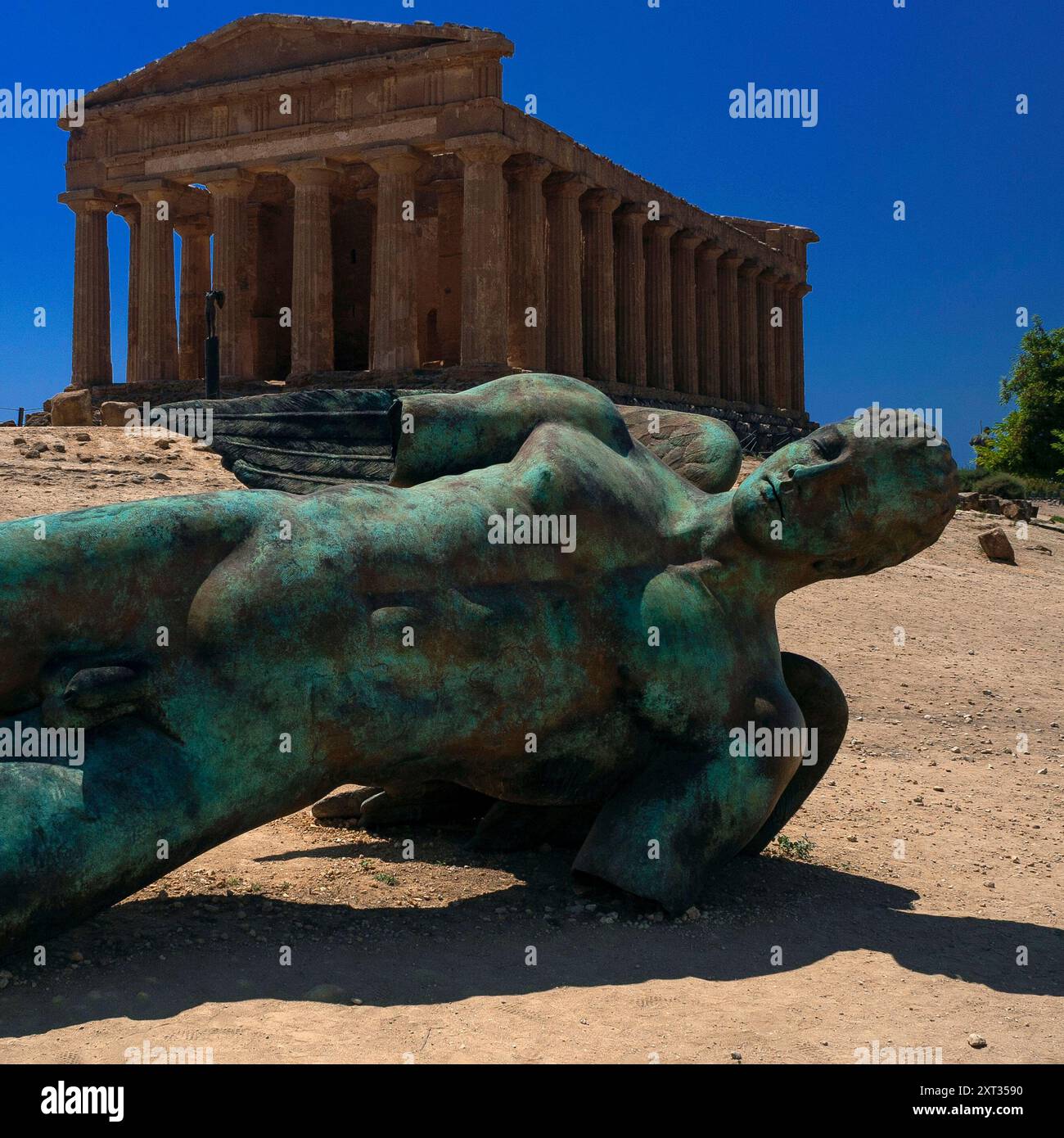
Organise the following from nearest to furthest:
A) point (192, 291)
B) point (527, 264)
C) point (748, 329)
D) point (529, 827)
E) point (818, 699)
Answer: point (818, 699), point (529, 827), point (527, 264), point (192, 291), point (748, 329)

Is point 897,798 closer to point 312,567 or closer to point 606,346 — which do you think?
point 312,567

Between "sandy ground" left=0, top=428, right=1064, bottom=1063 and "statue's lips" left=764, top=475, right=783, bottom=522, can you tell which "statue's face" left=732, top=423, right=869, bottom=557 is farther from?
"sandy ground" left=0, top=428, right=1064, bottom=1063

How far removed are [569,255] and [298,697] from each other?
30.0m

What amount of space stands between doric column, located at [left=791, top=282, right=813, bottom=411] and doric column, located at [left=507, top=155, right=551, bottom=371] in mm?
20283

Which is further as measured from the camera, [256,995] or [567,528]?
[567,528]

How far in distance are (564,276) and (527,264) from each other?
1.56 meters

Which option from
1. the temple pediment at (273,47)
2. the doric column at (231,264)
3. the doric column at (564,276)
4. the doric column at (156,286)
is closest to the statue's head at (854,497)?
the temple pediment at (273,47)

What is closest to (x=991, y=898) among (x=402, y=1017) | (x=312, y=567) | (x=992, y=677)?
(x=402, y=1017)

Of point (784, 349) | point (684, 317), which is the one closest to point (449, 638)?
point (684, 317)

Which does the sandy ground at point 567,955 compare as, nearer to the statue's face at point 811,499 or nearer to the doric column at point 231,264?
the statue's face at point 811,499

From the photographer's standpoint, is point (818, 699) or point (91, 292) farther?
point (91, 292)

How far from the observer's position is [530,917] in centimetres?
448

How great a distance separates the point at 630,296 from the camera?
36.1 m

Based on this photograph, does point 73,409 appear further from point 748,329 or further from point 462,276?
point 748,329
